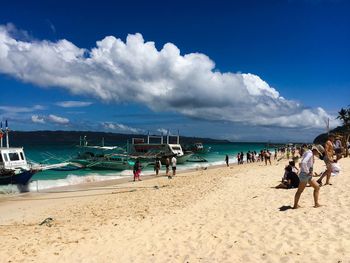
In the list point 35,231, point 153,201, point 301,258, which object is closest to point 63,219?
point 35,231

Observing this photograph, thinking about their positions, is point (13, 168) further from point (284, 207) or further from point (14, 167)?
point (284, 207)

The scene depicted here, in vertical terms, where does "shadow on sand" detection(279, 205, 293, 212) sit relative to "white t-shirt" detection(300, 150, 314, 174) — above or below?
below

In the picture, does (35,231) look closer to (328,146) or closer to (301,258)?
(301,258)

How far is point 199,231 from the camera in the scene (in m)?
10.3

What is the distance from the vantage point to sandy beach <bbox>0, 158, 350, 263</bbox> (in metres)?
8.26

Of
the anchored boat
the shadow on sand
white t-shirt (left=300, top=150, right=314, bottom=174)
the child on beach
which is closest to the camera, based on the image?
white t-shirt (left=300, top=150, right=314, bottom=174)

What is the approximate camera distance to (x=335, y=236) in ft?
27.5

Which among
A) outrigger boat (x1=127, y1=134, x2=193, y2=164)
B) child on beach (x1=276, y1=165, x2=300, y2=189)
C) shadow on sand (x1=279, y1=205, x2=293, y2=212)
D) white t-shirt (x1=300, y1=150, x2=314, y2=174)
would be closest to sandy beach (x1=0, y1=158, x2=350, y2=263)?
shadow on sand (x1=279, y1=205, x2=293, y2=212)

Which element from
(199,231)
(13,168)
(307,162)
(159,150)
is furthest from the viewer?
(159,150)

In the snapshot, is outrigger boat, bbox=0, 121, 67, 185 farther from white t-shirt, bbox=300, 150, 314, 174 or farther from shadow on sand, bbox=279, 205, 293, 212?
white t-shirt, bbox=300, 150, 314, 174

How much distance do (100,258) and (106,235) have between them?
6.26ft

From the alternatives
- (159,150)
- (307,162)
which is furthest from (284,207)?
(159,150)

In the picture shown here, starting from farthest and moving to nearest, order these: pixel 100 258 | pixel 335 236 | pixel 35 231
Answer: pixel 35 231
pixel 100 258
pixel 335 236

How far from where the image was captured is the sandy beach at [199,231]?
8258 mm
